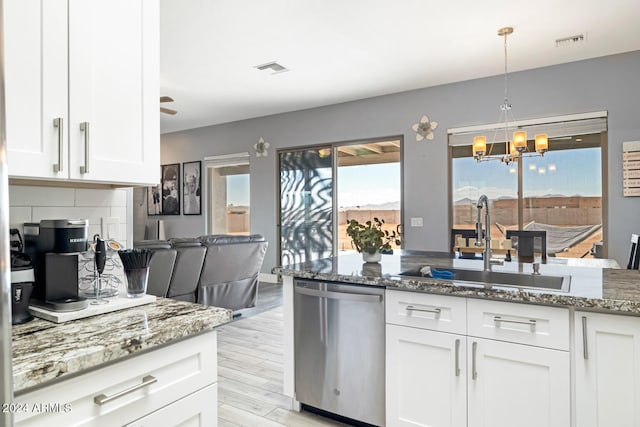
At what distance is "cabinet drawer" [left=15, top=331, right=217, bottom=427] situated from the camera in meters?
0.86

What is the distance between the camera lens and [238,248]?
13.8ft

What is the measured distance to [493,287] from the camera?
5.49 feet

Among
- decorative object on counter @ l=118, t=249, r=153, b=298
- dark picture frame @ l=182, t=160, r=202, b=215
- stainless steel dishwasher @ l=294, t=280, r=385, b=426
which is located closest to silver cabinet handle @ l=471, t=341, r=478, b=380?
stainless steel dishwasher @ l=294, t=280, r=385, b=426

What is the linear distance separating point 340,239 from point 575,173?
320 centimetres

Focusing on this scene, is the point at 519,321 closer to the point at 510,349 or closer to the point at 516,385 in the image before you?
the point at 510,349

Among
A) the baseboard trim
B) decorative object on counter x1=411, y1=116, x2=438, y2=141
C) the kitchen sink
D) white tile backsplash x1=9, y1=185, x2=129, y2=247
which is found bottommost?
the baseboard trim

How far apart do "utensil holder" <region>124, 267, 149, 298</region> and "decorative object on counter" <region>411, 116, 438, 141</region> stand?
434 centimetres

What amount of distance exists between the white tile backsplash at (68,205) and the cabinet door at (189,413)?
0.78 meters

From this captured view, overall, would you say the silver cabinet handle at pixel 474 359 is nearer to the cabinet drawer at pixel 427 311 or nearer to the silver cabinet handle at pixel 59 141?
the cabinet drawer at pixel 427 311

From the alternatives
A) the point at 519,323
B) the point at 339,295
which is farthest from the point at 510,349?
the point at 339,295

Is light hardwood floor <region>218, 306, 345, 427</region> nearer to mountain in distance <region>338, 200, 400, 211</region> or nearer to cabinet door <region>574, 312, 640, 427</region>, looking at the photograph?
cabinet door <region>574, 312, 640, 427</region>

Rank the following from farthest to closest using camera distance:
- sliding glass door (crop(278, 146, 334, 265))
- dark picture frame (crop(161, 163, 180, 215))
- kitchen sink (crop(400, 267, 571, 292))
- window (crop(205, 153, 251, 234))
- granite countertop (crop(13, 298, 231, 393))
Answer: dark picture frame (crop(161, 163, 180, 215)) → window (crop(205, 153, 251, 234)) → sliding glass door (crop(278, 146, 334, 265)) → kitchen sink (crop(400, 267, 571, 292)) → granite countertop (crop(13, 298, 231, 393))

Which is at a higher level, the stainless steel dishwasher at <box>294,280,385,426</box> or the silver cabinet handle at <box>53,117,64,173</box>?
the silver cabinet handle at <box>53,117,64,173</box>

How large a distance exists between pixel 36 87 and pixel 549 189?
4.88 meters
